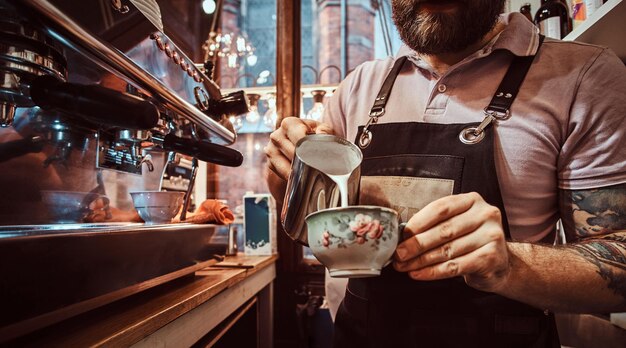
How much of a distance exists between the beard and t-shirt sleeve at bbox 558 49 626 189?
9.9 inches

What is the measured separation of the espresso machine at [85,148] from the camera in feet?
1.91

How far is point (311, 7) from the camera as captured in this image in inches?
283

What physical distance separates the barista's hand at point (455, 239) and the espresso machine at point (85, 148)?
0.52 metres

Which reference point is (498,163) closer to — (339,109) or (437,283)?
(437,283)

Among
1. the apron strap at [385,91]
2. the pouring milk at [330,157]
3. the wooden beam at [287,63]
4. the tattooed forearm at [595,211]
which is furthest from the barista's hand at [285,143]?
the wooden beam at [287,63]

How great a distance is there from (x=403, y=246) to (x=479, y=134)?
1.42 ft

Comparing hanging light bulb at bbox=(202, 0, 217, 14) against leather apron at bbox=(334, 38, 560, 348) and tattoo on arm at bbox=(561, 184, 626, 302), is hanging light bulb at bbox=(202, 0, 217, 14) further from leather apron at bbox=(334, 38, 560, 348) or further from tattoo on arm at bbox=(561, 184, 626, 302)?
tattoo on arm at bbox=(561, 184, 626, 302)

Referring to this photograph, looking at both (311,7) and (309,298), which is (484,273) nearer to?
(309,298)

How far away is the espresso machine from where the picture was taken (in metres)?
0.58

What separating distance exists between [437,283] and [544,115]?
0.45m

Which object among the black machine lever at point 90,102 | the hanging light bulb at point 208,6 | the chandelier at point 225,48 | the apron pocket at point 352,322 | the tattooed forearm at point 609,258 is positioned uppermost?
the hanging light bulb at point 208,6

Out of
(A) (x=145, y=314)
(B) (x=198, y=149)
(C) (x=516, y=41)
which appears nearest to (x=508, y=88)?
(C) (x=516, y=41)

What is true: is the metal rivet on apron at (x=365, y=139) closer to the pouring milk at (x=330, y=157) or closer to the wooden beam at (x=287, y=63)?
the pouring milk at (x=330, y=157)

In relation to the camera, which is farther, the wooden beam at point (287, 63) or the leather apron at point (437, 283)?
the wooden beam at point (287, 63)
